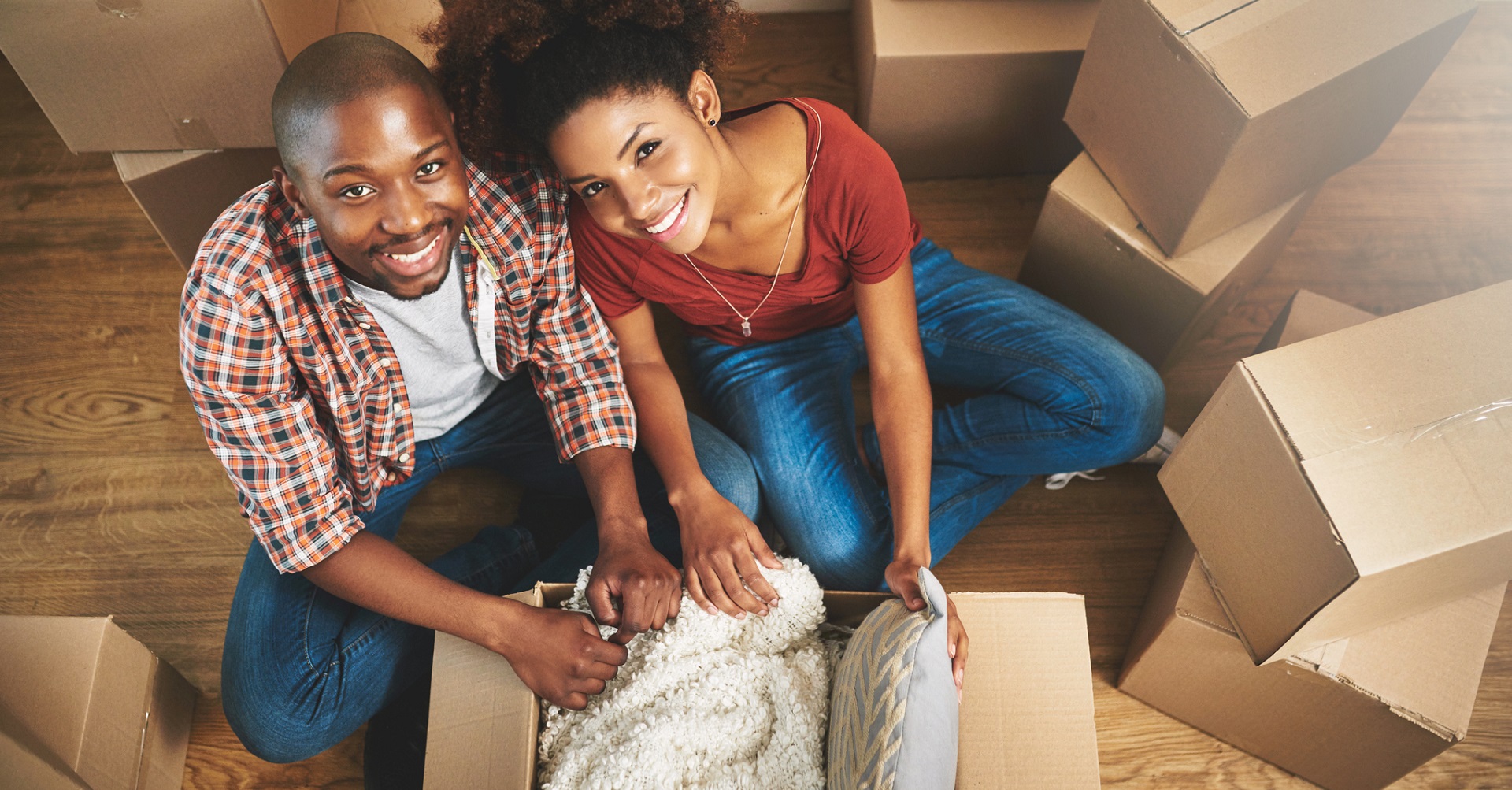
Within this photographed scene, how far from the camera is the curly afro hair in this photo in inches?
30.7

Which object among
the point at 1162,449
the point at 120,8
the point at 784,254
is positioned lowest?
the point at 1162,449

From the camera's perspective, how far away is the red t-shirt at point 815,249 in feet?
3.11

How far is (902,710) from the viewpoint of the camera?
0.69 metres

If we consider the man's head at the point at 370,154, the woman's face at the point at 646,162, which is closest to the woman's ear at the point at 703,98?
the woman's face at the point at 646,162

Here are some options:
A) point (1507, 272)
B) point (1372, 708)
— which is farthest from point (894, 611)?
point (1507, 272)

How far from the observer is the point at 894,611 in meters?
0.78

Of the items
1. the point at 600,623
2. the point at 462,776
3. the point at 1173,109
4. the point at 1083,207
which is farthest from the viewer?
the point at 1083,207

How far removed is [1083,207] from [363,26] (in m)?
0.90

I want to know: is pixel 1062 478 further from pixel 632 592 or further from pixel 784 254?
pixel 632 592

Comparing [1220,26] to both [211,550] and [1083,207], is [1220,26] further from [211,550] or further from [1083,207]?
[211,550]

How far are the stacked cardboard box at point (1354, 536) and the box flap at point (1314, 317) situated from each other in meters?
0.31

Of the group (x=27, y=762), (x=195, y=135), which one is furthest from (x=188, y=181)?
(x=27, y=762)

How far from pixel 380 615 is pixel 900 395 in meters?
0.62

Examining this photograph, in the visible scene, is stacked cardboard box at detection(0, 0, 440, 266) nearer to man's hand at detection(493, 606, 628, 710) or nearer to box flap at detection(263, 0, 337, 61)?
box flap at detection(263, 0, 337, 61)
